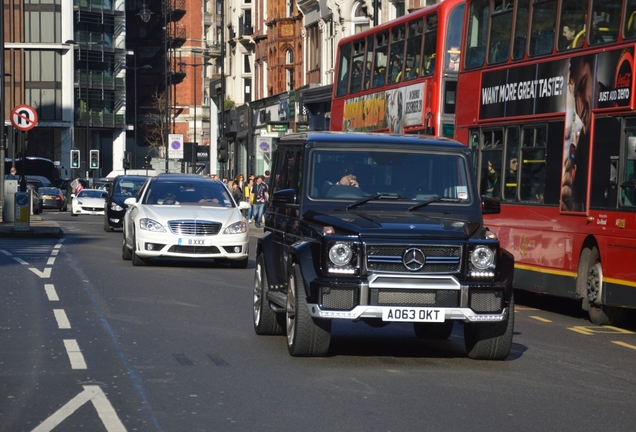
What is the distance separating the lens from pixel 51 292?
18.3 metres

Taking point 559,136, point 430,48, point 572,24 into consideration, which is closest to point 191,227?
point 430,48

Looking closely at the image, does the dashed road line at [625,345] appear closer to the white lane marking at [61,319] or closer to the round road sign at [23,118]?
the white lane marking at [61,319]

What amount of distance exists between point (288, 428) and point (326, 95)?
46.9 meters

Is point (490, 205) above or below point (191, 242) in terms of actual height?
above

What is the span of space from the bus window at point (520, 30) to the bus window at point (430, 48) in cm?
365

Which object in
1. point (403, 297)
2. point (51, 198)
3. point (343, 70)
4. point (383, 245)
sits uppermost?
point (343, 70)

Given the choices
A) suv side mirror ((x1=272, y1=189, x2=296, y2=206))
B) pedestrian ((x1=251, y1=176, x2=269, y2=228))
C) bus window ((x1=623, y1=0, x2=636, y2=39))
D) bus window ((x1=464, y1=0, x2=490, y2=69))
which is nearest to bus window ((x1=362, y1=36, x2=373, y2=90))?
bus window ((x1=464, y1=0, x2=490, y2=69))

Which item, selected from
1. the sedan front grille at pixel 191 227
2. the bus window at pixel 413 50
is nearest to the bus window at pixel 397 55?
the bus window at pixel 413 50

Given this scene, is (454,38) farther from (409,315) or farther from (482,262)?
(409,315)

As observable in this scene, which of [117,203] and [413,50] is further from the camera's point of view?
[117,203]

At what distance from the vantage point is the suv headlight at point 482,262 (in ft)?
37.3

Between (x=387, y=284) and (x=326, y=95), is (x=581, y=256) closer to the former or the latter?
(x=387, y=284)

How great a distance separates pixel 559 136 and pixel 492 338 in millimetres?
6000

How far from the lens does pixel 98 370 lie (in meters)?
10.8
